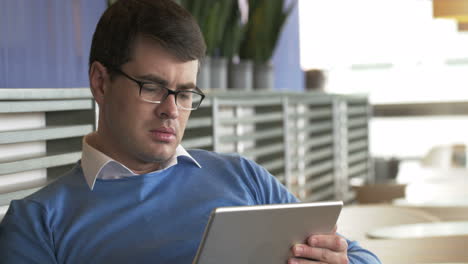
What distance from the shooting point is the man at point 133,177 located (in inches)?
57.1

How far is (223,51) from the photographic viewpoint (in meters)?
3.74

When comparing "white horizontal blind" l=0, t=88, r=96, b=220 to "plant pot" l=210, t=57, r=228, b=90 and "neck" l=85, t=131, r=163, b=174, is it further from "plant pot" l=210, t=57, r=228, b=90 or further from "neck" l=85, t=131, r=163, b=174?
"plant pot" l=210, t=57, r=228, b=90

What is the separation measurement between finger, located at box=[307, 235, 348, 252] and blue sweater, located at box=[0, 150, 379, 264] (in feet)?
0.61

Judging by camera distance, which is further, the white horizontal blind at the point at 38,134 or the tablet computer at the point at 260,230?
the white horizontal blind at the point at 38,134

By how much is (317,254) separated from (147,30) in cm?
53

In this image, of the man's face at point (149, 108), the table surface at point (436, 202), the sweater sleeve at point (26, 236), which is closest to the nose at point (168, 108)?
the man's face at point (149, 108)

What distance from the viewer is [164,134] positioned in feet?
4.86

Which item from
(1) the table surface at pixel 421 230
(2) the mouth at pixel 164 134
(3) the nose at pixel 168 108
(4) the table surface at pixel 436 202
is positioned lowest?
(4) the table surface at pixel 436 202

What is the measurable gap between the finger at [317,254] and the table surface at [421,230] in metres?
1.34

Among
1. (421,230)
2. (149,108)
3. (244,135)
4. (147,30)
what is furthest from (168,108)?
(244,135)

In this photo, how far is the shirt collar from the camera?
149 centimetres

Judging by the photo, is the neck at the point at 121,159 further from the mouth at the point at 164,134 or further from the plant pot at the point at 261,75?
the plant pot at the point at 261,75

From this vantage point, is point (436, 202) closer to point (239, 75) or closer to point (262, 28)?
point (239, 75)

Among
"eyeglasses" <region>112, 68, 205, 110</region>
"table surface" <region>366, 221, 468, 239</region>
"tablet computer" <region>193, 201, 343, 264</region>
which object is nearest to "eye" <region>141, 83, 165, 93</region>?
"eyeglasses" <region>112, 68, 205, 110</region>
